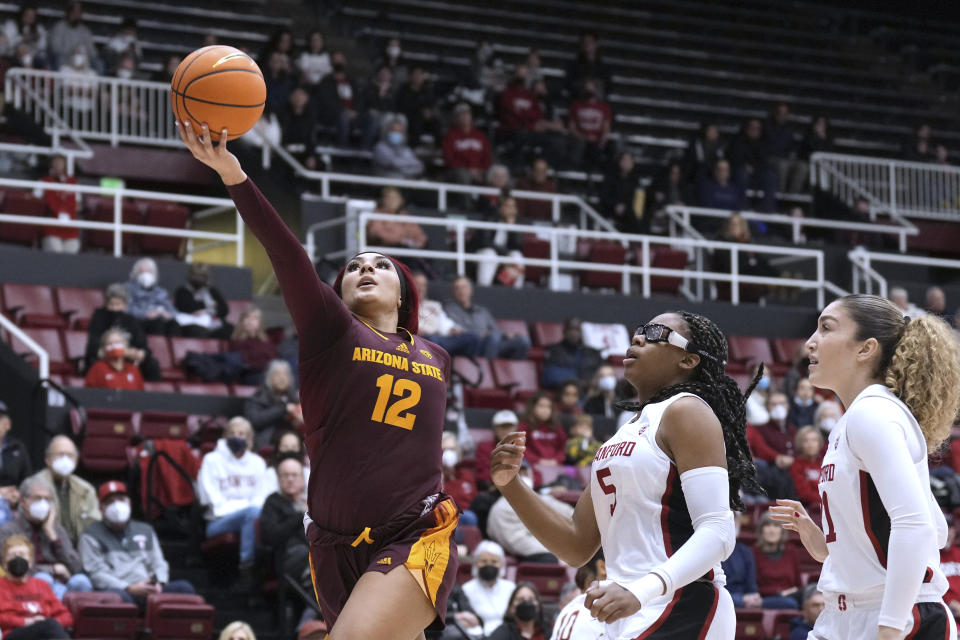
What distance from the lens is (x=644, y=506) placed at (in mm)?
4648

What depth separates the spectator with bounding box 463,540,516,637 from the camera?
440 inches

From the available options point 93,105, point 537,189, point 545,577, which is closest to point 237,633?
point 545,577

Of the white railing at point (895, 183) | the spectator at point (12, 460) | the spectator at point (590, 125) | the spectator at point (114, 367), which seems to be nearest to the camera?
the spectator at point (12, 460)

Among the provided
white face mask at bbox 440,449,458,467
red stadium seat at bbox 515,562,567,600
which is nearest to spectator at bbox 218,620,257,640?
red stadium seat at bbox 515,562,567,600

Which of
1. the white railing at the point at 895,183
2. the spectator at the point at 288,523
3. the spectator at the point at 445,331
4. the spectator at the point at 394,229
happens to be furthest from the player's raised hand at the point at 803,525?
the white railing at the point at 895,183

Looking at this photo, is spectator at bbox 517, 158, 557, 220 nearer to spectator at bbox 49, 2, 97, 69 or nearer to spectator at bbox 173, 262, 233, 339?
spectator at bbox 173, 262, 233, 339

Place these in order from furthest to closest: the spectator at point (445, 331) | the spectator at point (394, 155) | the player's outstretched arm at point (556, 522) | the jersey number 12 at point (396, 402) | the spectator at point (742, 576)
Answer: the spectator at point (394, 155) → the spectator at point (445, 331) → the spectator at point (742, 576) → the jersey number 12 at point (396, 402) → the player's outstretched arm at point (556, 522)

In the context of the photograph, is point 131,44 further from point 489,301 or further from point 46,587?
point 46,587

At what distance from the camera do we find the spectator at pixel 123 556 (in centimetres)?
1071

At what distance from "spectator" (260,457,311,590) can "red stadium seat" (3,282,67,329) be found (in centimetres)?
385

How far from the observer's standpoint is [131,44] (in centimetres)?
1895

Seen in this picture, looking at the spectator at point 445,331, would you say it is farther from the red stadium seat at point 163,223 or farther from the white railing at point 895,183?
the white railing at point 895,183

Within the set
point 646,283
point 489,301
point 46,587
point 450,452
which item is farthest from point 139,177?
point 46,587

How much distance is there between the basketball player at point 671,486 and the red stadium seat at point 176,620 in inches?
226
